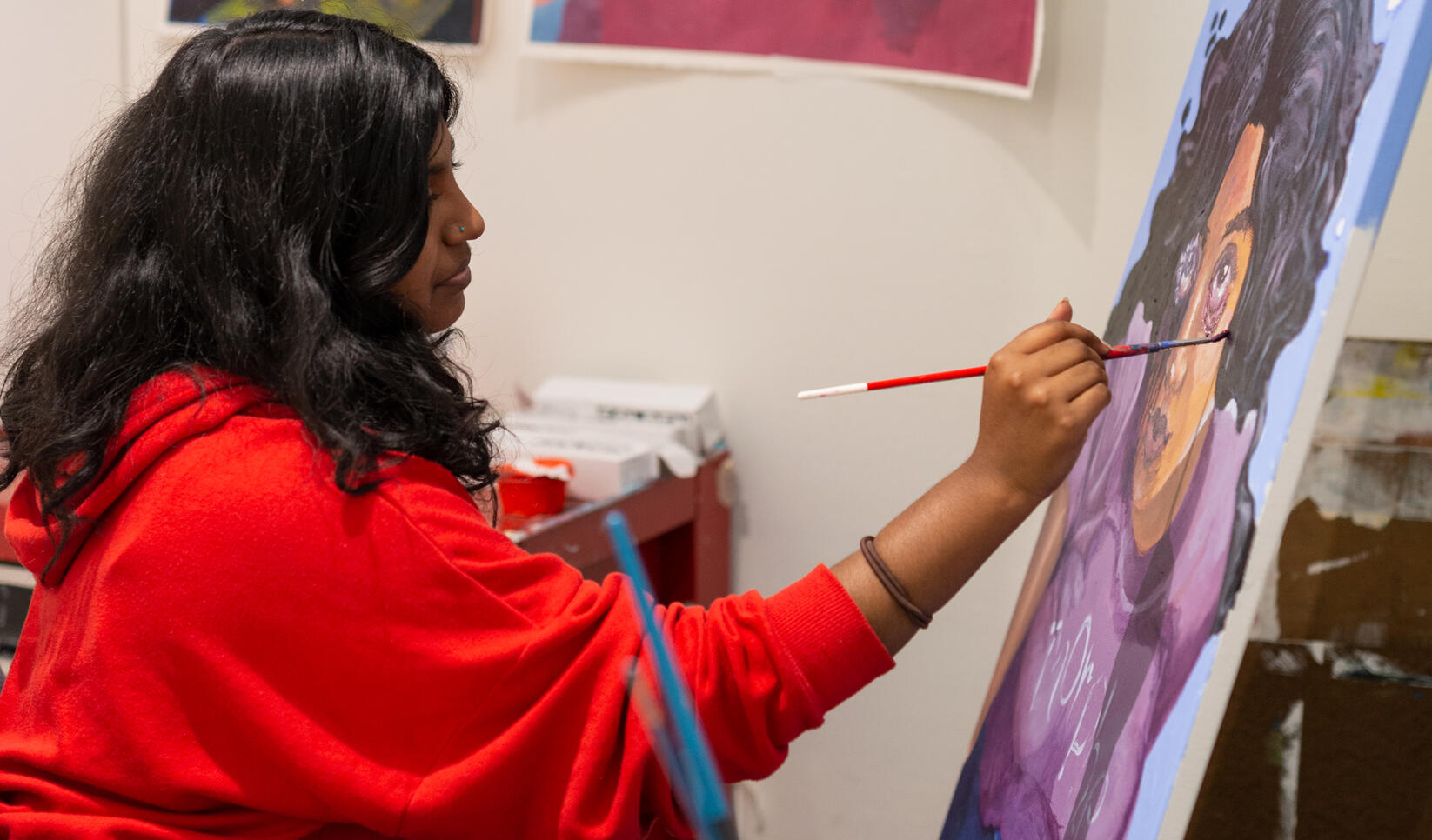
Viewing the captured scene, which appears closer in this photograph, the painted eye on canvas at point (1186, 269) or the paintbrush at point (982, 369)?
the paintbrush at point (982, 369)

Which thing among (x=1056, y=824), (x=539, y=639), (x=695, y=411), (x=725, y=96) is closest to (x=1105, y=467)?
(x=1056, y=824)

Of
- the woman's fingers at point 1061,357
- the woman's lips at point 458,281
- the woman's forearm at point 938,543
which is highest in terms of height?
the woman's fingers at point 1061,357

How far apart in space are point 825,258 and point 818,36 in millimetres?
313

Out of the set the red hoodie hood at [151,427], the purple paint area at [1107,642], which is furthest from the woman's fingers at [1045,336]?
the red hoodie hood at [151,427]

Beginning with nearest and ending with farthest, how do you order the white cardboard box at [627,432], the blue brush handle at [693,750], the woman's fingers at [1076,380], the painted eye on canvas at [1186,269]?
the blue brush handle at [693,750]
the woman's fingers at [1076,380]
the painted eye on canvas at [1186,269]
the white cardboard box at [627,432]

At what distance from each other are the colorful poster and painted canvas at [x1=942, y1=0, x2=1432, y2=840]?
1.94 feet

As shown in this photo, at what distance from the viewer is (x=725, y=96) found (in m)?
1.71

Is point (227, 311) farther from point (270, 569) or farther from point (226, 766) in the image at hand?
point (226, 766)

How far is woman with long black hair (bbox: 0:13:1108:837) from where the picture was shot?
0.73m

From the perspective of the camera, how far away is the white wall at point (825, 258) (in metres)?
1.61

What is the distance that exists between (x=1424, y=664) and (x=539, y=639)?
104 centimetres

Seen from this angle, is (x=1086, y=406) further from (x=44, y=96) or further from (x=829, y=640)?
(x=44, y=96)

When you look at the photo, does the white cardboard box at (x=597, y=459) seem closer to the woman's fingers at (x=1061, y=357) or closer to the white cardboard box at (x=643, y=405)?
the white cardboard box at (x=643, y=405)

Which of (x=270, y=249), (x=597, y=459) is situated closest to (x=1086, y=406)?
(x=270, y=249)
